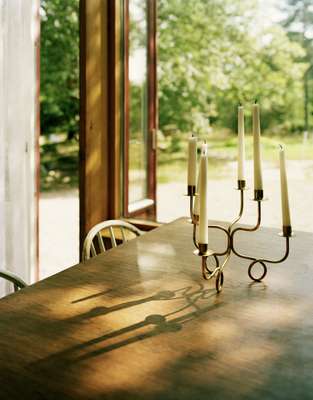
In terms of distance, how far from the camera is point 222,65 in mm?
3197

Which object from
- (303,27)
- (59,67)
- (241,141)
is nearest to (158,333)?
(241,141)

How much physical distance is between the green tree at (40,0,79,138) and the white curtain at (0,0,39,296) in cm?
388

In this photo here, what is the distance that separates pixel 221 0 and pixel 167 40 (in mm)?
388

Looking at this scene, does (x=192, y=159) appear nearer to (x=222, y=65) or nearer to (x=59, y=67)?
(x=222, y=65)

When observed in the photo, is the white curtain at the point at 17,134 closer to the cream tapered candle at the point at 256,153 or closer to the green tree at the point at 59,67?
the cream tapered candle at the point at 256,153

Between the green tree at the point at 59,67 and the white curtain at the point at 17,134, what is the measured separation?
12.7 ft

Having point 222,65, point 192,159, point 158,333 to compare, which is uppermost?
point 222,65

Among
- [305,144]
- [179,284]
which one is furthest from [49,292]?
[305,144]

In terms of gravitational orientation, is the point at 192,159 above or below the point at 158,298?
above

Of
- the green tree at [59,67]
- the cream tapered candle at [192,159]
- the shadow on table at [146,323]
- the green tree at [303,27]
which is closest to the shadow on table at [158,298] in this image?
the shadow on table at [146,323]

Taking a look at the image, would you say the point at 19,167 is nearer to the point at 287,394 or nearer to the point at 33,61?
the point at 33,61

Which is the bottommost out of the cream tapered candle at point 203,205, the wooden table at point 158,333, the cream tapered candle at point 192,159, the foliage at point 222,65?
the wooden table at point 158,333

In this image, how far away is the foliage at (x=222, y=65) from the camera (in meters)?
3.01

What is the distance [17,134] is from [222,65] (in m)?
1.17
